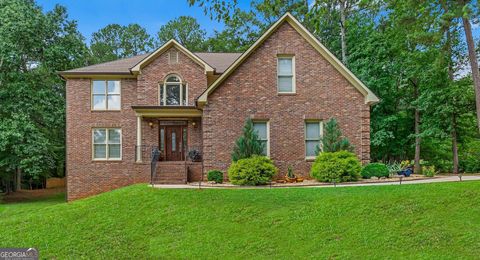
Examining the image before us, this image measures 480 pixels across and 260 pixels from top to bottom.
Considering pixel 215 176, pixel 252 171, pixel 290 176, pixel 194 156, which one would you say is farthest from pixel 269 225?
pixel 194 156

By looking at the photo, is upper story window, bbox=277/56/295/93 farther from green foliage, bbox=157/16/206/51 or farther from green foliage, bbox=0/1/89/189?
green foliage, bbox=157/16/206/51

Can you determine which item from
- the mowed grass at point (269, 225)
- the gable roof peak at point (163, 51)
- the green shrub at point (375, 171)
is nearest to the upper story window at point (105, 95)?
the gable roof peak at point (163, 51)

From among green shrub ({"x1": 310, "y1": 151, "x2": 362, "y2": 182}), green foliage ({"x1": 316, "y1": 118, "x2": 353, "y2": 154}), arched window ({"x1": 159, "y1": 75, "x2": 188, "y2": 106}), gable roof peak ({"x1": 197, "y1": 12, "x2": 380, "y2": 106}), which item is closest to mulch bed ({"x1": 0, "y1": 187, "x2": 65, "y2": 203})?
arched window ({"x1": 159, "y1": 75, "x2": 188, "y2": 106})

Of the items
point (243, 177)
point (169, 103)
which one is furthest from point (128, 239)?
point (169, 103)

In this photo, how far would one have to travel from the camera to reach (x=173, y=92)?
18172mm

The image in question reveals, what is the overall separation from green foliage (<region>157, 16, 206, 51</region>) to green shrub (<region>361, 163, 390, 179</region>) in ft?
80.1

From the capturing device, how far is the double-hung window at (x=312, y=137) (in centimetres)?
1582

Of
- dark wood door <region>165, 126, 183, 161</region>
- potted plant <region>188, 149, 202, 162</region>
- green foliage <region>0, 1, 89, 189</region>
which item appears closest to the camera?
potted plant <region>188, 149, 202, 162</region>

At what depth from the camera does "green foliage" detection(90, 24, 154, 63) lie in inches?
1471

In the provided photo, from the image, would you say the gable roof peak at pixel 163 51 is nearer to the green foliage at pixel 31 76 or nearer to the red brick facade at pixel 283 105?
the red brick facade at pixel 283 105

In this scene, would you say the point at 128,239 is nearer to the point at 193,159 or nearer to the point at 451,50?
the point at 193,159

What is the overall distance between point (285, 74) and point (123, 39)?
27003 millimetres

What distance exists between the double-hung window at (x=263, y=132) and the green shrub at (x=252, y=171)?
1.56 meters

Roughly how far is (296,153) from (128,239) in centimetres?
910
